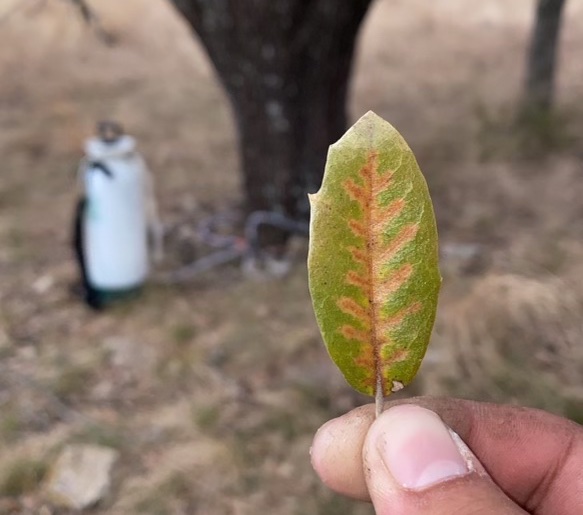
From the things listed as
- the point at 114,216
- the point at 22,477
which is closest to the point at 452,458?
the point at 22,477

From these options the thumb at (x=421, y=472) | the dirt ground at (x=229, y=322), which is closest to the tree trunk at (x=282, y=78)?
the dirt ground at (x=229, y=322)

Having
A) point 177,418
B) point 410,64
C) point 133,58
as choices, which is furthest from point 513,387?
point 133,58

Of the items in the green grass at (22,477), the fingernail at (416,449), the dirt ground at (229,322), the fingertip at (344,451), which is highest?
the fingernail at (416,449)

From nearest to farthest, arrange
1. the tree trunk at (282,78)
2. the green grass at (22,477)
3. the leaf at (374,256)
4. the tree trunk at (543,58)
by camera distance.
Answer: the leaf at (374,256), the green grass at (22,477), the tree trunk at (282,78), the tree trunk at (543,58)

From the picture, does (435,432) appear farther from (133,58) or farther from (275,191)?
(133,58)

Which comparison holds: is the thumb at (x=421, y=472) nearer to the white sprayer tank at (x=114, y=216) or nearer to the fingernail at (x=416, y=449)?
the fingernail at (x=416, y=449)

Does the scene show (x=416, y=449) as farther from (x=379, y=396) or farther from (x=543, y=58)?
(x=543, y=58)
